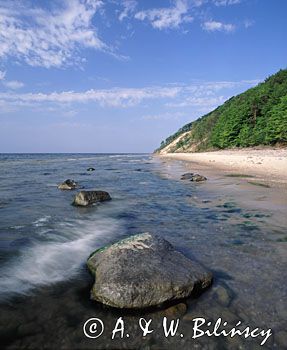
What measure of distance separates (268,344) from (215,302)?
3.51 ft

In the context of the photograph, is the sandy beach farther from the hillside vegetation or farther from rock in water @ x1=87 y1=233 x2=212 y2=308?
rock in water @ x1=87 y1=233 x2=212 y2=308

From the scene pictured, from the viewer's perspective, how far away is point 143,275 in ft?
15.8

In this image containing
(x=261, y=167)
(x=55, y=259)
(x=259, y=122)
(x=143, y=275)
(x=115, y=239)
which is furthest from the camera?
(x=259, y=122)

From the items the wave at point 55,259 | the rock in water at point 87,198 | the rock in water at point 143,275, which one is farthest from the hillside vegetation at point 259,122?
the rock in water at point 143,275

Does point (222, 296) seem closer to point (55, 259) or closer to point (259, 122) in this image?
point (55, 259)

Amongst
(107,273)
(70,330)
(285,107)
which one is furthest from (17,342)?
(285,107)

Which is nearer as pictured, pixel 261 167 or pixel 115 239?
pixel 115 239

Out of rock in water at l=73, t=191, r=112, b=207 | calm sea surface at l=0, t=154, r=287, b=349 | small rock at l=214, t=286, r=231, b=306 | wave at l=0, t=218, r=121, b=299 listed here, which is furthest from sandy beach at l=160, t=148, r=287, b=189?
small rock at l=214, t=286, r=231, b=306

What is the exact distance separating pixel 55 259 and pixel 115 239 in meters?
1.92

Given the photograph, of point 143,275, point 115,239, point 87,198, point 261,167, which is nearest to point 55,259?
point 115,239

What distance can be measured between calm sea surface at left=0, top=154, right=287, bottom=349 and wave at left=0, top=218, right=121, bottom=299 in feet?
0.06

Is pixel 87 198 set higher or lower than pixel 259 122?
lower

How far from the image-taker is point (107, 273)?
16.5 feet

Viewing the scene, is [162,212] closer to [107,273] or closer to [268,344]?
[107,273]
